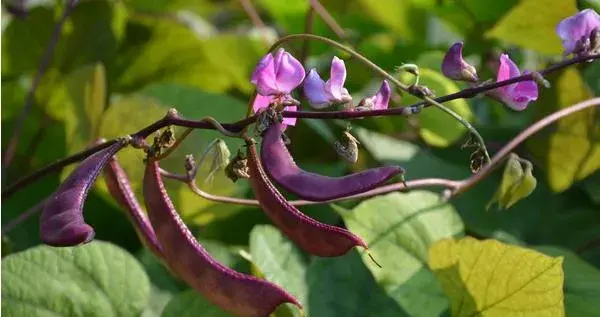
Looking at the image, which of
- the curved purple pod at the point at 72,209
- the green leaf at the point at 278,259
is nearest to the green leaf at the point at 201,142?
the green leaf at the point at 278,259

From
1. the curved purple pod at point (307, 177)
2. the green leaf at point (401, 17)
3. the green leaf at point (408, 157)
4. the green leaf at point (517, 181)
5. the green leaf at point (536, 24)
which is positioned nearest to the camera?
the curved purple pod at point (307, 177)

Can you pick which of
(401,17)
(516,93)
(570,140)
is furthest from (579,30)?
(401,17)

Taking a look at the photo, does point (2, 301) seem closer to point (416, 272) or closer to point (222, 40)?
point (416, 272)

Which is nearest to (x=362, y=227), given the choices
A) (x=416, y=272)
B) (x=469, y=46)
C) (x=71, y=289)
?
(x=416, y=272)

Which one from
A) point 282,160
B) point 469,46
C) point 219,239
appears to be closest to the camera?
point 282,160

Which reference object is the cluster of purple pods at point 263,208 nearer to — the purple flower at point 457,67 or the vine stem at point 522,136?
the purple flower at point 457,67

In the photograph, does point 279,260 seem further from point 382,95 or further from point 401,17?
point 401,17

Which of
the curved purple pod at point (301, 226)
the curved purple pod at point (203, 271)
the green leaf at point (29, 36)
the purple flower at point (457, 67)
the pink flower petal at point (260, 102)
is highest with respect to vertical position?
the purple flower at point (457, 67)
